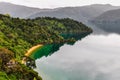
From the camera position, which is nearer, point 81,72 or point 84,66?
point 81,72

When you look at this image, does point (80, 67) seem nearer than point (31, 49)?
Yes

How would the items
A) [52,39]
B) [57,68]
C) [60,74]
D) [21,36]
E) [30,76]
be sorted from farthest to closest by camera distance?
[52,39] < [21,36] < [57,68] < [60,74] < [30,76]

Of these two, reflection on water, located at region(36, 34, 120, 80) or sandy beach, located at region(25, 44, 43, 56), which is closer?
reflection on water, located at region(36, 34, 120, 80)

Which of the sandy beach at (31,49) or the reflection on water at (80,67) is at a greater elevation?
the sandy beach at (31,49)

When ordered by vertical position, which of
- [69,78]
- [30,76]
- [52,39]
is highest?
[52,39]

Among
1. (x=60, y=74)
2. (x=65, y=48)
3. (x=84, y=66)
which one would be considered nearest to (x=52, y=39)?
(x=65, y=48)

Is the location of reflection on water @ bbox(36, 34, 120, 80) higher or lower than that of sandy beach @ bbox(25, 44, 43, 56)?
lower

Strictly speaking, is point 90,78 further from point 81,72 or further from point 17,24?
point 17,24

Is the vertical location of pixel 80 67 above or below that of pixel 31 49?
below

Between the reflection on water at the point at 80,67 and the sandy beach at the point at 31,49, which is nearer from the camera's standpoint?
the reflection on water at the point at 80,67

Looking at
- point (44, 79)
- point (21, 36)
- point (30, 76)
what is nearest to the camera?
point (30, 76)

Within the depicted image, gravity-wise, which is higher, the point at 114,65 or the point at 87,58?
the point at 87,58
